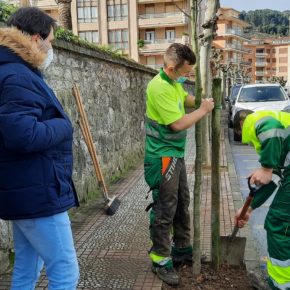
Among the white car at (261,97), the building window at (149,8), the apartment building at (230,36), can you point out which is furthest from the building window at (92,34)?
the white car at (261,97)

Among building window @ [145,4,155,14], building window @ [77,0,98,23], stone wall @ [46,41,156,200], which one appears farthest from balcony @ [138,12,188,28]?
stone wall @ [46,41,156,200]

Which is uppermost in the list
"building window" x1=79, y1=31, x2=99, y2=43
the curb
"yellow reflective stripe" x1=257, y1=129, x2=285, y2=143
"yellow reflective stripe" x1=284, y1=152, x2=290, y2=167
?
"building window" x1=79, y1=31, x2=99, y2=43

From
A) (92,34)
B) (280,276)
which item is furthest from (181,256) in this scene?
(92,34)

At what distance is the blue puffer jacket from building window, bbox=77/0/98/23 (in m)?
54.4

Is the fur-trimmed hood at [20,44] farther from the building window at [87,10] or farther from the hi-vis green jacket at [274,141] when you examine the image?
the building window at [87,10]

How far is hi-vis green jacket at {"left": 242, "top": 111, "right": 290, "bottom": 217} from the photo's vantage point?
284cm

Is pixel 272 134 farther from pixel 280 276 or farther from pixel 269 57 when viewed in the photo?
pixel 269 57

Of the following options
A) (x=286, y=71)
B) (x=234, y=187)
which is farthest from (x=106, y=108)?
(x=286, y=71)

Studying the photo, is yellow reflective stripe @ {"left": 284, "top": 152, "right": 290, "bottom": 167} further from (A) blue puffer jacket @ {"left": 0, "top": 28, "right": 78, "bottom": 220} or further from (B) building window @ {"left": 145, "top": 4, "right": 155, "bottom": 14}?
(B) building window @ {"left": 145, "top": 4, "right": 155, "bottom": 14}

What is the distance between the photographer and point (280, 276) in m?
3.03

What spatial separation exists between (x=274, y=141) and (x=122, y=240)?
2378mm

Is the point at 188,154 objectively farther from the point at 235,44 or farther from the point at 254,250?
the point at 235,44

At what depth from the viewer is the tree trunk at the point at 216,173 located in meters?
3.62

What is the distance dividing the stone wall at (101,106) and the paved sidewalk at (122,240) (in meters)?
0.44
